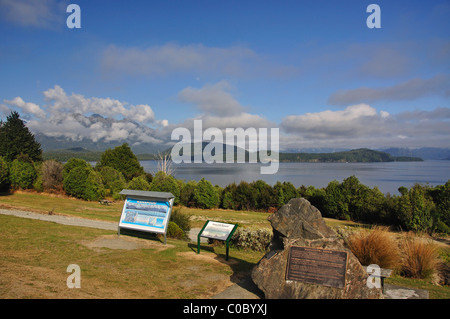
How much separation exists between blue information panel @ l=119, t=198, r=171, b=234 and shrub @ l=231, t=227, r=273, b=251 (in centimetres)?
314

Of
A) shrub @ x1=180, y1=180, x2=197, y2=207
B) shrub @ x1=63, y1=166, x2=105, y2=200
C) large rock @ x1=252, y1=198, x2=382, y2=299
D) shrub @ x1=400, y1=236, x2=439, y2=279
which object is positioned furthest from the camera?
shrub @ x1=180, y1=180, x2=197, y2=207

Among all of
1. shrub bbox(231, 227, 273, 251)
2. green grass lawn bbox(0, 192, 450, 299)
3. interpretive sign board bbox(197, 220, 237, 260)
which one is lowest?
shrub bbox(231, 227, 273, 251)

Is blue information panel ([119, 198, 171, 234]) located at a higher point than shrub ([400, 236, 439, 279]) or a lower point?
higher

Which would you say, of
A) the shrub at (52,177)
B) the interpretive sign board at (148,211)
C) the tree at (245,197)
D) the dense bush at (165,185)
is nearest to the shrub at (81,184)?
the shrub at (52,177)

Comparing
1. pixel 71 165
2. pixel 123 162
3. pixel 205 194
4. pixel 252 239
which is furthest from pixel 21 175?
pixel 252 239

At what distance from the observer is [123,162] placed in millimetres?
49688

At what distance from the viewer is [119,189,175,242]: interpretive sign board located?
1012cm

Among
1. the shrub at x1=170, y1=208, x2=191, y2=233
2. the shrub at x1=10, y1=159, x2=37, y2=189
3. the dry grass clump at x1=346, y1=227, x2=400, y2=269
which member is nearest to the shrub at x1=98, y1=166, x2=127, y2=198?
the shrub at x1=10, y1=159, x2=37, y2=189

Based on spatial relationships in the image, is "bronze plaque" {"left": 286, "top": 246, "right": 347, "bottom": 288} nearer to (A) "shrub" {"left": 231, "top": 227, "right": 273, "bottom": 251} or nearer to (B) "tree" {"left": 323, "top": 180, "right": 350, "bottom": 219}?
(A) "shrub" {"left": 231, "top": 227, "right": 273, "bottom": 251}

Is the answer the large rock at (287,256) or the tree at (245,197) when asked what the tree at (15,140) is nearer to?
the tree at (245,197)

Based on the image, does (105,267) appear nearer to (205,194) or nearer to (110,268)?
(110,268)

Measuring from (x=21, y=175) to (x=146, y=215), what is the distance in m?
24.1

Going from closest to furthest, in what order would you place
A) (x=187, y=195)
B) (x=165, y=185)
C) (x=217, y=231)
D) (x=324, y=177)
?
(x=217, y=231) < (x=165, y=185) < (x=187, y=195) < (x=324, y=177)

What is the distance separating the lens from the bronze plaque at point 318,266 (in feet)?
18.1
